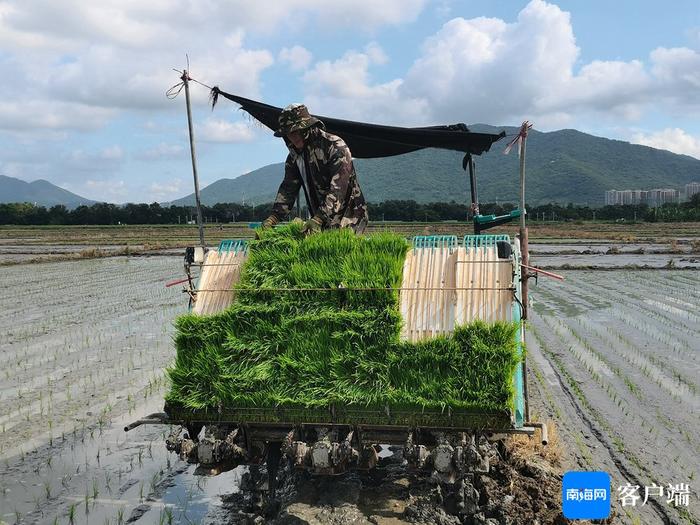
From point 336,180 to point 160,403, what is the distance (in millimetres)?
4259

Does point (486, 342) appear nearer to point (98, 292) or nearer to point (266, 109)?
point (266, 109)

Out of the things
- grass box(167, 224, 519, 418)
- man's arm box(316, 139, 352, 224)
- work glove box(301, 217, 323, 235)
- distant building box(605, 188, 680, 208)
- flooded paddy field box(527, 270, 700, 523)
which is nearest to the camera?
grass box(167, 224, 519, 418)

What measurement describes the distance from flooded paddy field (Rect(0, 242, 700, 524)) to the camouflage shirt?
256cm

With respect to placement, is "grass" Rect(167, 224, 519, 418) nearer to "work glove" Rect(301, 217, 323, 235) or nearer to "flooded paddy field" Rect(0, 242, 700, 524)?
"work glove" Rect(301, 217, 323, 235)

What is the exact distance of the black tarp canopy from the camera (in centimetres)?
650

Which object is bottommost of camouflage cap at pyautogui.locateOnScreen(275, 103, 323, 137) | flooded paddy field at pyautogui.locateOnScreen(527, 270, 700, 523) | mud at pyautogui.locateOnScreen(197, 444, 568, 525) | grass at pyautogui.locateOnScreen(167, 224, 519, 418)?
flooded paddy field at pyautogui.locateOnScreen(527, 270, 700, 523)

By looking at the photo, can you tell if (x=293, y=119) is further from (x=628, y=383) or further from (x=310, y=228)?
(x=628, y=383)

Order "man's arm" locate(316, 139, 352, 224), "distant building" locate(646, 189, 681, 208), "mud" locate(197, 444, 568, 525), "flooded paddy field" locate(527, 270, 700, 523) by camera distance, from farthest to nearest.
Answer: "distant building" locate(646, 189, 681, 208), "flooded paddy field" locate(527, 270, 700, 523), "man's arm" locate(316, 139, 352, 224), "mud" locate(197, 444, 568, 525)

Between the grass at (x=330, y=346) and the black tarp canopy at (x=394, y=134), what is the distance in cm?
270

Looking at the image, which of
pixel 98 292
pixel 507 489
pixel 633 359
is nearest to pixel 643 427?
pixel 507 489

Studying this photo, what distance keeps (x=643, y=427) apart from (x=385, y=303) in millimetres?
3999

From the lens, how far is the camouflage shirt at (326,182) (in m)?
4.88

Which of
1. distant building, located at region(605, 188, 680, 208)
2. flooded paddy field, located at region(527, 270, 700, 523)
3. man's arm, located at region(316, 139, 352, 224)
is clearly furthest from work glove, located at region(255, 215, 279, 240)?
distant building, located at region(605, 188, 680, 208)

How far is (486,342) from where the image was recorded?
372 cm
